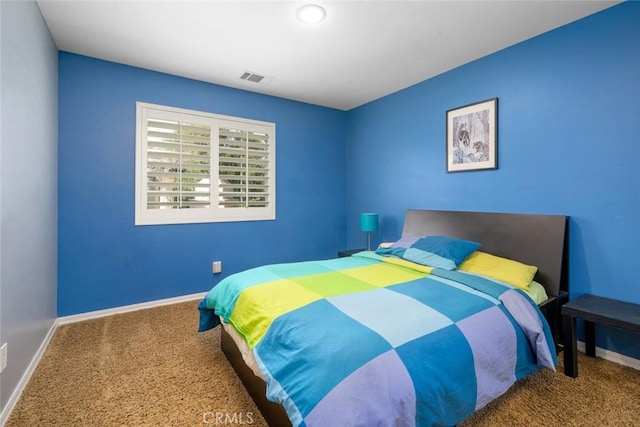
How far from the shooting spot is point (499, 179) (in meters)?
2.76

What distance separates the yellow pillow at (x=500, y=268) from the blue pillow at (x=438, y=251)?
7 centimetres

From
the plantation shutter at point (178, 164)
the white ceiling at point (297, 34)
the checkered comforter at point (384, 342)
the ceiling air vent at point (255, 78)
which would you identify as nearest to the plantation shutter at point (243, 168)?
the plantation shutter at point (178, 164)

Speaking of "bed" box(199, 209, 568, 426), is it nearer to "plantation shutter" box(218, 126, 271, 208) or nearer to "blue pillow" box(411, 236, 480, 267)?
"blue pillow" box(411, 236, 480, 267)

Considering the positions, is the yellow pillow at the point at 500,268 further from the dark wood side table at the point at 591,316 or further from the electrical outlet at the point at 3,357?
the electrical outlet at the point at 3,357

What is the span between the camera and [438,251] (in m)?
2.58

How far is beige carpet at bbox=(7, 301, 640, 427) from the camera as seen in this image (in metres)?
1.56

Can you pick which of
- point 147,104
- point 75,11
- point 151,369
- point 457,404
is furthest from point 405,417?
point 147,104

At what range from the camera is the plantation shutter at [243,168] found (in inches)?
139

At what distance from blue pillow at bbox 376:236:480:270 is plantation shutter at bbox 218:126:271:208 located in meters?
1.89

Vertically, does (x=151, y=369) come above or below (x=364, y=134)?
below

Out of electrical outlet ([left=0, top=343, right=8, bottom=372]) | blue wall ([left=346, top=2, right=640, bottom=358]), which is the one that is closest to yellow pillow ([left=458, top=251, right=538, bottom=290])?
blue wall ([left=346, top=2, right=640, bottom=358])

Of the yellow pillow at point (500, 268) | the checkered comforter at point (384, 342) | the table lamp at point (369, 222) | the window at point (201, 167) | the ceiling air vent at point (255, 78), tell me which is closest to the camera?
the checkered comforter at point (384, 342)

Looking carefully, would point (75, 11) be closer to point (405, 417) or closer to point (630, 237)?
point (405, 417)

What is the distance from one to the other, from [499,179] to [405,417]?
2.38 meters
